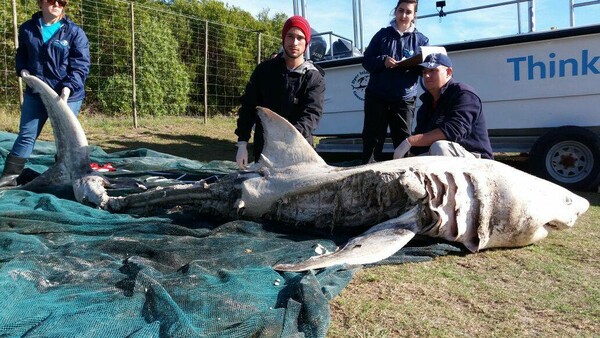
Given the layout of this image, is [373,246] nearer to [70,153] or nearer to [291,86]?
[291,86]

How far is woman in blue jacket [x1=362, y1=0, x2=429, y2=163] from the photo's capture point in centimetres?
506

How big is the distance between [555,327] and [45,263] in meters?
2.50

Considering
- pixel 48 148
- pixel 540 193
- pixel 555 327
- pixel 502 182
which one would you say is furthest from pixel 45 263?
pixel 48 148

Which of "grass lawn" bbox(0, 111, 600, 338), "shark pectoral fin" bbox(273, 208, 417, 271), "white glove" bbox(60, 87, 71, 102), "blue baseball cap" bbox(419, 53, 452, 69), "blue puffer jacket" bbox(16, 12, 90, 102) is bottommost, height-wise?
"grass lawn" bbox(0, 111, 600, 338)

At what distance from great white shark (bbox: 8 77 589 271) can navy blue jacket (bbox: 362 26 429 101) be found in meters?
1.47

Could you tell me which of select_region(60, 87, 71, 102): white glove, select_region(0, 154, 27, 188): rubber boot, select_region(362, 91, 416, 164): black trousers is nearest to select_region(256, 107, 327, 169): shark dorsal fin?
select_region(362, 91, 416, 164): black trousers

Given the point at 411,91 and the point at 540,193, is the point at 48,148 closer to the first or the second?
the point at 411,91

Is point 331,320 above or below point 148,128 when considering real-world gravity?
below

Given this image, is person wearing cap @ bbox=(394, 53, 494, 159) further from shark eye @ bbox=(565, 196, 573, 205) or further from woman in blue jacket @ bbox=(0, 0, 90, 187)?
woman in blue jacket @ bbox=(0, 0, 90, 187)

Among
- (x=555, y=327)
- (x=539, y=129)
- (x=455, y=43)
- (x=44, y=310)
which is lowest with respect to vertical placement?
(x=555, y=327)

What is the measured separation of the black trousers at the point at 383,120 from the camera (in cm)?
514

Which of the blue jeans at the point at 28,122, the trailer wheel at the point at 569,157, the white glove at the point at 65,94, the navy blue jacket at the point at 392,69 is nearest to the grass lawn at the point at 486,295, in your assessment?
the navy blue jacket at the point at 392,69

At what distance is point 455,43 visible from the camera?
7.18m

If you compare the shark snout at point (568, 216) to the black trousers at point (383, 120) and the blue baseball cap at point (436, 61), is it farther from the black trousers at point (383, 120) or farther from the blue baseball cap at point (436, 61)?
the black trousers at point (383, 120)
